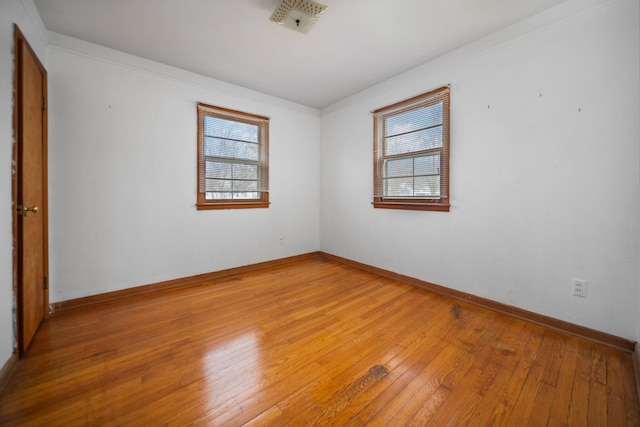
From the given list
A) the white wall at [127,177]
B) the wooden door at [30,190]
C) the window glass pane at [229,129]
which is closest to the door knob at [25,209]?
the wooden door at [30,190]

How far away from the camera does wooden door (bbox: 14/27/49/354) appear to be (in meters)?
1.72

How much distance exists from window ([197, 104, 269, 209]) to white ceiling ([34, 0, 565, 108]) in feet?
1.92

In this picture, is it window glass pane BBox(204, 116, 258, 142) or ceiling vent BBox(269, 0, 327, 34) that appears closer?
ceiling vent BBox(269, 0, 327, 34)

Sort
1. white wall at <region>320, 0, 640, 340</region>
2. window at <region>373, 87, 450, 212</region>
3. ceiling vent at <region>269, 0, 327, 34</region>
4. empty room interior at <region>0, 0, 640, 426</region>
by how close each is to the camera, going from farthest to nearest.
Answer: window at <region>373, 87, 450, 212</region> < ceiling vent at <region>269, 0, 327, 34</region> < white wall at <region>320, 0, 640, 340</region> < empty room interior at <region>0, 0, 640, 426</region>

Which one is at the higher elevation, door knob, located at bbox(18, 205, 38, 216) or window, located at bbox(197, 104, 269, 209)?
window, located at bbox(197, 104, 269, 209)

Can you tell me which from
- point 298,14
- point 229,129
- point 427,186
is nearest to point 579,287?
point 427,186

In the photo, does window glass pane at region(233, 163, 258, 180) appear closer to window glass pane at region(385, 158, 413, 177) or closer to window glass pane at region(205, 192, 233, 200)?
window glass pane at region(205, 192, 233, 200)

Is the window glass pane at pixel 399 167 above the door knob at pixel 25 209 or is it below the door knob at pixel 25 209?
above

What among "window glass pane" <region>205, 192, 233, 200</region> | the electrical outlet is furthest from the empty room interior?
"window glass pane" <region>205, 192, 233, 200</region>

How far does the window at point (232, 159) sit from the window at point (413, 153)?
1.70 m

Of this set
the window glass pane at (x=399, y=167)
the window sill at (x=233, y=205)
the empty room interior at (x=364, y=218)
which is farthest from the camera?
the window sill at (x=233, y=205)

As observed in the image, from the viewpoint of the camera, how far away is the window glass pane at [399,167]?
3.19 metres

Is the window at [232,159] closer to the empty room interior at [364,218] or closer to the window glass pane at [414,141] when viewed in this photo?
the empty room interior at [364,218]

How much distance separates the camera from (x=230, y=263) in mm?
3576
